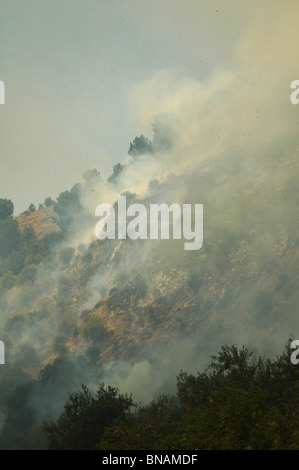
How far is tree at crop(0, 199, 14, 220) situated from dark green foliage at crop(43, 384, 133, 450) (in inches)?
6451

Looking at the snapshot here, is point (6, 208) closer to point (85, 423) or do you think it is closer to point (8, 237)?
point (8, 237)

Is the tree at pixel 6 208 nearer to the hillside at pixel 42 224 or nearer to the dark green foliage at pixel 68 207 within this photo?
the hillside at pixel 42 224

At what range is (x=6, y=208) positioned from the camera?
191 meters

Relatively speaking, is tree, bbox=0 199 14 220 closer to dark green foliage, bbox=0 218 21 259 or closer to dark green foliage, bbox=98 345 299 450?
dark green foliage, bbox=0 218 21 259

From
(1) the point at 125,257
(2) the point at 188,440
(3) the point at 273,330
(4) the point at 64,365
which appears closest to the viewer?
(2) the point at 188,440

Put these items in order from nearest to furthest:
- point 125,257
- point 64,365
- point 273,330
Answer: point 273,330 < point 64,365 < point 125,257

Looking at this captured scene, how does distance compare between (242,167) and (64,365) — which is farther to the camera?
(242,167)

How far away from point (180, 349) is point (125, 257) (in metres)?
35.6

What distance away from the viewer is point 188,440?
21875 millimetres

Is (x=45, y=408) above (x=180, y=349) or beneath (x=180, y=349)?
beneath

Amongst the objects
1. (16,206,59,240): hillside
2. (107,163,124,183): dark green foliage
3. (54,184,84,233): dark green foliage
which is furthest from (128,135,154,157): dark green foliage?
(16,206,59,240): hillside
